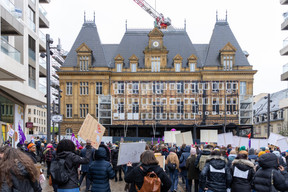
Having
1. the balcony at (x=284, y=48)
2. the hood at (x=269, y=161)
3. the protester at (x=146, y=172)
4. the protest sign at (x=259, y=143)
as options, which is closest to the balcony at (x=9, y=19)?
the protest sign at (x=259, y=143)

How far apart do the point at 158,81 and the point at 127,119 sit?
761 centimetres

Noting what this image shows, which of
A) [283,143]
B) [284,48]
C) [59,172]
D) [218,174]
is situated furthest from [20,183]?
[284,48]

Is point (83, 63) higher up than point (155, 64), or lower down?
higher up

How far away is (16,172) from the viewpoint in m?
4.98

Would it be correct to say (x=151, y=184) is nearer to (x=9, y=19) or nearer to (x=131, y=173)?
(x=131, y=173)

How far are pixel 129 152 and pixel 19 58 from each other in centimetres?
1708

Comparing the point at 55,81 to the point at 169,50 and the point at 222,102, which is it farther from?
the point at 222,102

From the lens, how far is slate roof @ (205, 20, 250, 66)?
6086 cm

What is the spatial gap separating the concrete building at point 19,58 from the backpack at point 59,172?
1340 centimetres

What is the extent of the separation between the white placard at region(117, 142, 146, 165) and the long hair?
2.54 meters

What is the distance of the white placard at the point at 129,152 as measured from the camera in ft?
24.6

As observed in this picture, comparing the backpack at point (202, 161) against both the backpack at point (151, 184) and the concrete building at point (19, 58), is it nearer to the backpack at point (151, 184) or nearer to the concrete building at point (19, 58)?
the backpack at point (151, 184)

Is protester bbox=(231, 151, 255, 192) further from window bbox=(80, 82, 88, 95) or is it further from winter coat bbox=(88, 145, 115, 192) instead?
window bbox=(80, 82, 88, 95)

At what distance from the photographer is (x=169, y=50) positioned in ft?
207
